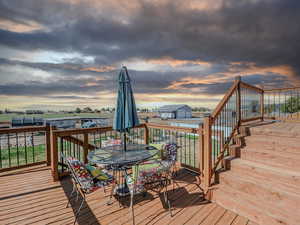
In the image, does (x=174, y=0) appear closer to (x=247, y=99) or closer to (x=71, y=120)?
(x=247, y=99)

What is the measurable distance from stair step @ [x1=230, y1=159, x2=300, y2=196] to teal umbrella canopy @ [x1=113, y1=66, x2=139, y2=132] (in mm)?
2162

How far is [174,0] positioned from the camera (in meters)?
5.14

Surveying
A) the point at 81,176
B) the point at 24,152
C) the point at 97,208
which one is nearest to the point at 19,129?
the point at 81,176

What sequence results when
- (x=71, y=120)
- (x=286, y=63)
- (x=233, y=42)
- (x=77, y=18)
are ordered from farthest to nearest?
1. (x=71, y=120)
2. (x=286, y=63)
3. (x=233, y=42)
4. (x=77, y=18)

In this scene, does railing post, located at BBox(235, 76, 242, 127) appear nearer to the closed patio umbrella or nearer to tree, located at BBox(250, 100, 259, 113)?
tree, located at BBox(250, 100, 259, 113)

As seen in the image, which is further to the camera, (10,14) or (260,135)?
(10,14)

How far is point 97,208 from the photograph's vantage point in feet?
7.65

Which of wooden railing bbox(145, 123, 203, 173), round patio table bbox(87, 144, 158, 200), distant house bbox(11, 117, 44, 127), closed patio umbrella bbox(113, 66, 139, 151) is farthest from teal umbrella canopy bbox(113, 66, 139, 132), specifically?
distant house bbox(11, 117, 44, 127)

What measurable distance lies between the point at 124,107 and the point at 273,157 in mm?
2997

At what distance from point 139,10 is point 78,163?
550cm

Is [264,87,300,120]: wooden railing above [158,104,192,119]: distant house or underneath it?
above

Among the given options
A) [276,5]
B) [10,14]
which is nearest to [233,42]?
[276,5]

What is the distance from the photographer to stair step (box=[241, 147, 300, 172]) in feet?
8.30

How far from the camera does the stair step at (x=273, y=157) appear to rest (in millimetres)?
2531
